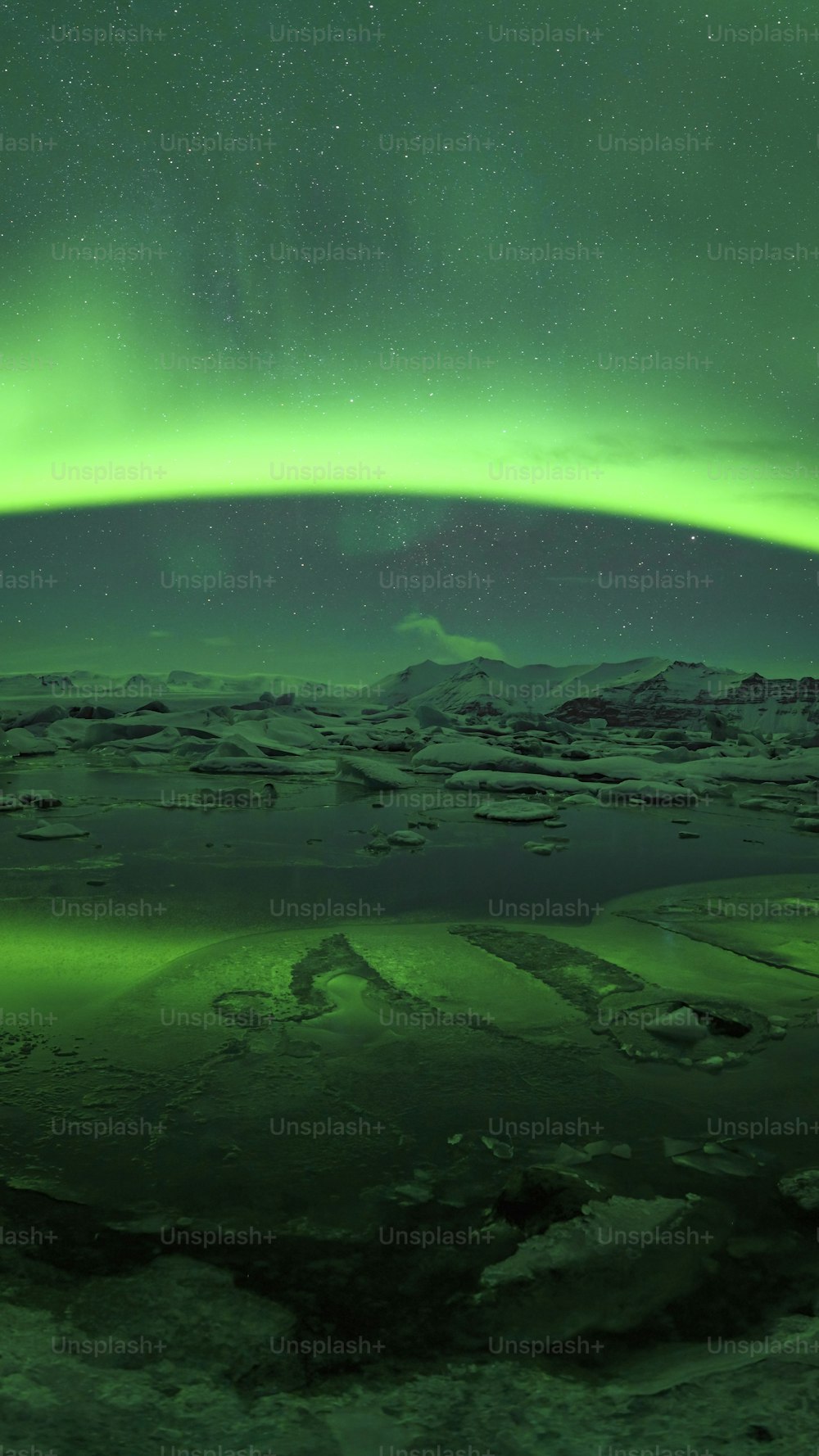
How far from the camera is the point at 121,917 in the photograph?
20.6ft

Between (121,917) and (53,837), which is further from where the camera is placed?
(53,837)

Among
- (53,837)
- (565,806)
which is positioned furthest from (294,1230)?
(565,806)

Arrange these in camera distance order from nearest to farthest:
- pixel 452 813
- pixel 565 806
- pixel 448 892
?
1. pixel 448 892
2. pixel 452 813
3. pixel 565 806

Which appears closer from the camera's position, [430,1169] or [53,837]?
[430,1169]

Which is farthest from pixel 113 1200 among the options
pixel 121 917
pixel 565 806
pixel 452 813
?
pixel 565 806

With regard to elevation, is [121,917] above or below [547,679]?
below

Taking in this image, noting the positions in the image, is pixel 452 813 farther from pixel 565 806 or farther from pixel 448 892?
pixel 448 892

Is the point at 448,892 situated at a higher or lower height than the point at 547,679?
lower

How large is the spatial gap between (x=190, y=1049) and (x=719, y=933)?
4126 millimetres

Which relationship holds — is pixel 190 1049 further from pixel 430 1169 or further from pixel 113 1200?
pixel 430 1169

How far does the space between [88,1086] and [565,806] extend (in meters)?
12.4

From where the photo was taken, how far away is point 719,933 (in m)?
6.22

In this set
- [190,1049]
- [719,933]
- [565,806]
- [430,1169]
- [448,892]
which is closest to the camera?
[430,1169]

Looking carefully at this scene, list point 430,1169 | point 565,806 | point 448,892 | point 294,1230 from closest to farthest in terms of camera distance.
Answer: point 294,1230 < point 430,1169 < point 448,892 < point 565,806
